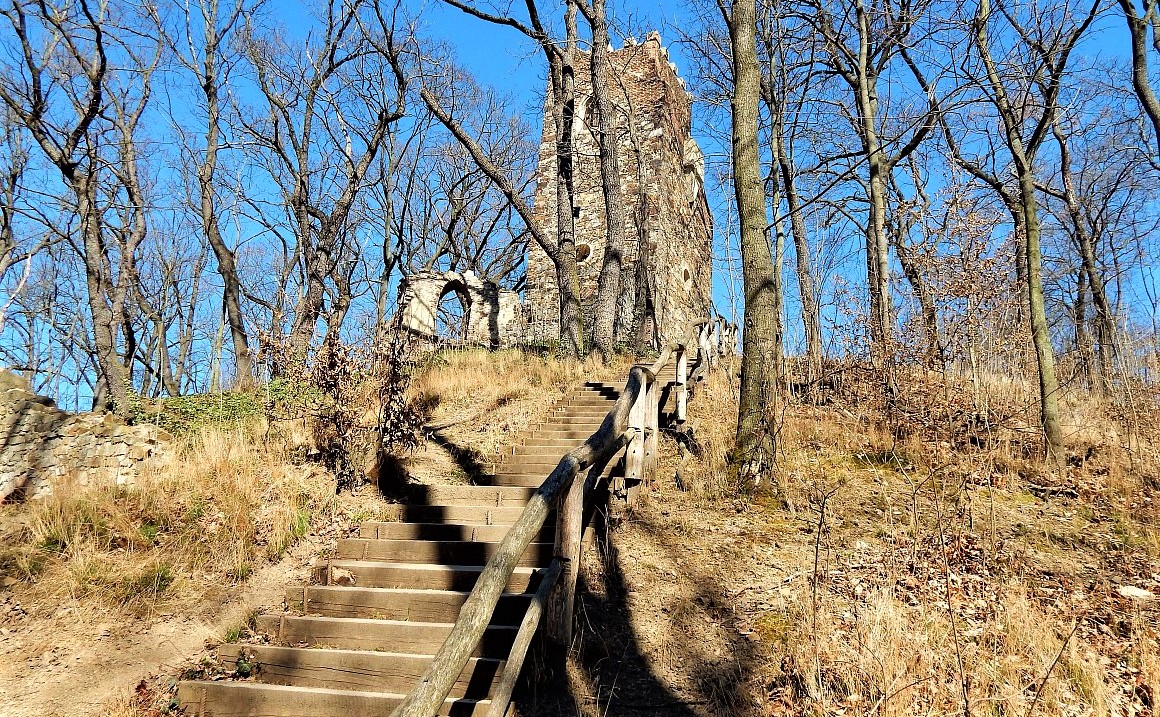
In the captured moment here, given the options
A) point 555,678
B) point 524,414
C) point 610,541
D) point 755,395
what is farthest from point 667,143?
point 555,678

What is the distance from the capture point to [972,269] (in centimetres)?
717

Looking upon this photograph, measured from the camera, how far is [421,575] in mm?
5363

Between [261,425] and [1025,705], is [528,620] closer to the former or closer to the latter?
[1025,705]

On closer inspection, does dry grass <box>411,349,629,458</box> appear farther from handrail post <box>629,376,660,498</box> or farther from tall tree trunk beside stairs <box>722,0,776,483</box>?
tall tree trunk beside stairs <box>722,0,776,483</box>

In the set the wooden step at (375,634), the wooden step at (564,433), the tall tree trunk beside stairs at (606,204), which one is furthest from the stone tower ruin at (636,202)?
the wooden step at (375,634)

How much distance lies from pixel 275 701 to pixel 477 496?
2578 mm

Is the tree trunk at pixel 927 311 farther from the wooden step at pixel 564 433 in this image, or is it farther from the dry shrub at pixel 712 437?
the wooden step at pixel 564 433

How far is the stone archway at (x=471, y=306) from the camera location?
1806cm

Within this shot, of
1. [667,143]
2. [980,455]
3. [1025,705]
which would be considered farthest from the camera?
[667,143]

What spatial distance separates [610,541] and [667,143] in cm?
1799

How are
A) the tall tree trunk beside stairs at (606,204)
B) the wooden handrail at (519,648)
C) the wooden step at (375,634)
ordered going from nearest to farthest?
the wooden handrail at (519,648), the wooden step at (375,634), the tall tree trunk beside stairs at (606,204)

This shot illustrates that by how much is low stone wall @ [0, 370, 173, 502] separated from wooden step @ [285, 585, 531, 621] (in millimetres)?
3329

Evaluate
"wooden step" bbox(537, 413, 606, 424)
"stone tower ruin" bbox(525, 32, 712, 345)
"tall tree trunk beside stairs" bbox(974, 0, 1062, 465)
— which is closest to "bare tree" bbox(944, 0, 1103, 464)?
"tall tree trunk beside stairs" bbox(974, 0, 1062, 465)

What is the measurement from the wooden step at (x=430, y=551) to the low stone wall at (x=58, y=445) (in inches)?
123
